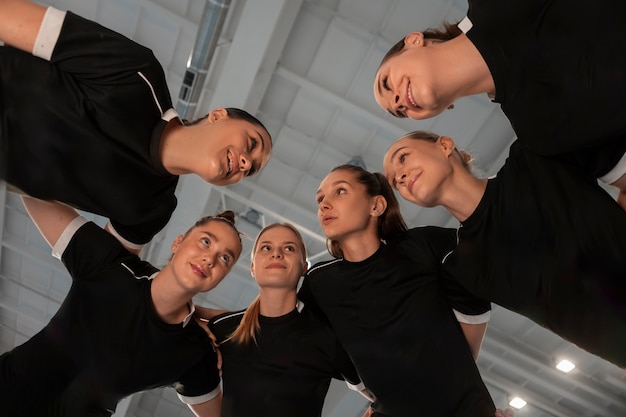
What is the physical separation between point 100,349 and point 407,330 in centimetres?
173

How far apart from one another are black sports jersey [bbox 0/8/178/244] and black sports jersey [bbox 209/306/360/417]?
1188 millimetres

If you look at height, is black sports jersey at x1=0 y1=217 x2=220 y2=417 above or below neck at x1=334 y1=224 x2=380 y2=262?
below

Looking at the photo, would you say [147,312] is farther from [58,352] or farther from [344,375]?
[344,375]

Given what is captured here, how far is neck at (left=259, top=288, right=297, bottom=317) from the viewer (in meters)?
3.47

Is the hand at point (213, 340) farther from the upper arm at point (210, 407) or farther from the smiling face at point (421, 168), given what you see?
the smiling face at point (421, 168)

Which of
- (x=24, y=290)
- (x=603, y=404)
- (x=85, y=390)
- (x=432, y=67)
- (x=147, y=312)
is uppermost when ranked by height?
(x=432, y=67)

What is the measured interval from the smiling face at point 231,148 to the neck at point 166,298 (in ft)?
2.23

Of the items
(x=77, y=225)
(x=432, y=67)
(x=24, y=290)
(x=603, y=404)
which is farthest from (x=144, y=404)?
(x=432, y=67)

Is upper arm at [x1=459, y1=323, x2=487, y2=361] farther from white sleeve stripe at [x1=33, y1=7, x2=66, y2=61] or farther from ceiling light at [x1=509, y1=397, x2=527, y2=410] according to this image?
ceiling light at [x1=509, y1=397, x2=527, y2=410]

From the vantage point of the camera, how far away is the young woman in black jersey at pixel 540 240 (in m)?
2.42

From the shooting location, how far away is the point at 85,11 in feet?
24.4

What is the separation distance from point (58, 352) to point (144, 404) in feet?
46.4

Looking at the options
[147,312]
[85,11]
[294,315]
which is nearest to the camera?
[147,312]

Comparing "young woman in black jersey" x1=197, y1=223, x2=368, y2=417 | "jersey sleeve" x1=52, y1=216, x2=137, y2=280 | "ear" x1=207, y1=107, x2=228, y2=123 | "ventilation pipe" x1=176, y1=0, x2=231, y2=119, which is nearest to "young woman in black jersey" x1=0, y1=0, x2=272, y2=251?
"ear" x1=207, y1=107, x2=228, y2=123
